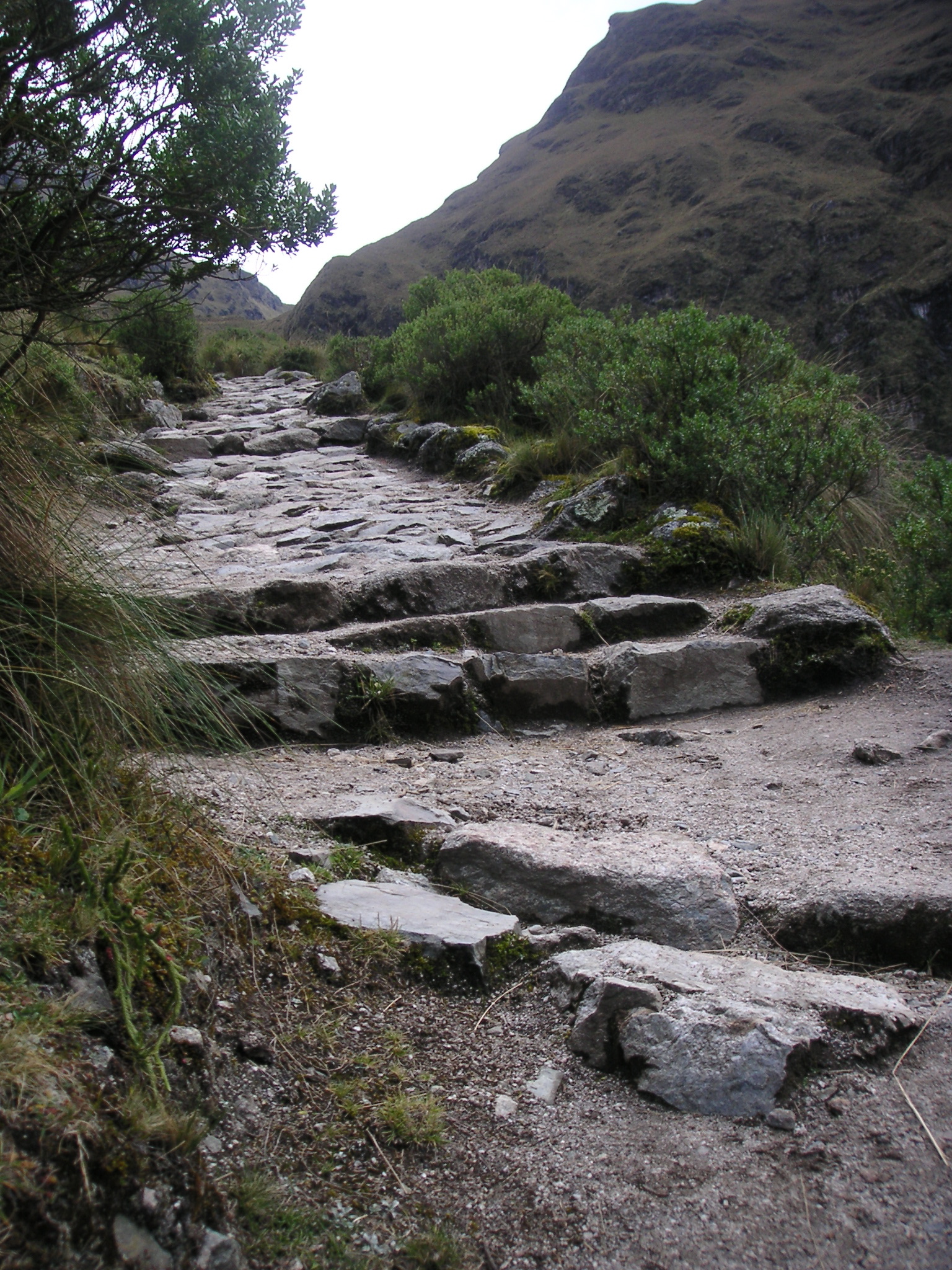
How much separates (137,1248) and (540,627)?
3379 millimetres

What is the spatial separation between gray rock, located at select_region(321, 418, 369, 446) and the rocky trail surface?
7170 mm

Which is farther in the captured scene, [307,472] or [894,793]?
[307,472]

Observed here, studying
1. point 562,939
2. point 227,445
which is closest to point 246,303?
point 227,445

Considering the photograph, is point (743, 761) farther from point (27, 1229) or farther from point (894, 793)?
point (27, 1229)

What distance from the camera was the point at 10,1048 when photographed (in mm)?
918

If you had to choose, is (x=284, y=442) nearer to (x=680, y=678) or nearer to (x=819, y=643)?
(x=680, y=678)

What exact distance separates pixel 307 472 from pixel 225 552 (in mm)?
3605

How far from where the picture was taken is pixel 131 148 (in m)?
2.80

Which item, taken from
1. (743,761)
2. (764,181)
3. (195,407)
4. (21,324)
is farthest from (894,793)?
(764,181)

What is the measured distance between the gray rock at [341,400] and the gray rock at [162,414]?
7.37 feet

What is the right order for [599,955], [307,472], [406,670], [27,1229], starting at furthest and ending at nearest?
[307,472]
[406,670]
[599,955]
[27,1229]

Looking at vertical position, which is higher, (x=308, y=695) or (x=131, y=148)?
(x=131, y=148)

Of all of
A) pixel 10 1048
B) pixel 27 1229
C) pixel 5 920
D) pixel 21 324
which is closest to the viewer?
pixel 27 1229

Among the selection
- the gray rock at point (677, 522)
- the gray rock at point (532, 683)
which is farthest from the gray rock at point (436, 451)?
the gray rock at point (532, 683)
